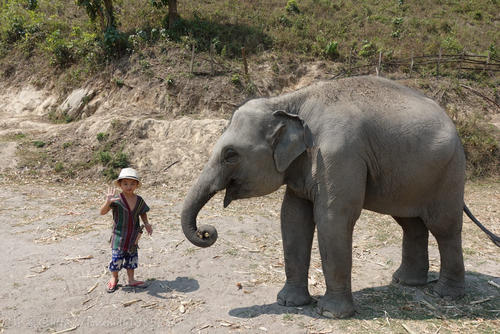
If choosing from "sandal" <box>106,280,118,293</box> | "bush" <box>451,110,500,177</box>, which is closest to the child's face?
"sandal" <box>106,280,118,293</box>

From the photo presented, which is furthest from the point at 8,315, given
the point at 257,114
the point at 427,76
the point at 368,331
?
the point at 427,76

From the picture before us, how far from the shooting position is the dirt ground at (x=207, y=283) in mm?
3971

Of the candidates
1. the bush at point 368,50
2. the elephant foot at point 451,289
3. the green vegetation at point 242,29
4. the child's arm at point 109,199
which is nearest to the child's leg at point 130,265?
the child's arm at point 109,199

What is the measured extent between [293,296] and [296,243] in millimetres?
526

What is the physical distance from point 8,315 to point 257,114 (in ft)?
9.98

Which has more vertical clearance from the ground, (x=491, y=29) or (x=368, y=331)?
(x=491, y=29)

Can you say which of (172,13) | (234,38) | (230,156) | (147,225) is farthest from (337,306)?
(172,13)

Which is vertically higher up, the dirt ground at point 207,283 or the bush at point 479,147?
the bush at point 479,147

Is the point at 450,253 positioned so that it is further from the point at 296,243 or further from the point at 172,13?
the point at 172,13

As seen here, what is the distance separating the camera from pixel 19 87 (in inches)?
704

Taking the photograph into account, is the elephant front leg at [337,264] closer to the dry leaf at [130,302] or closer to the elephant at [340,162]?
the elephant at [340,162]

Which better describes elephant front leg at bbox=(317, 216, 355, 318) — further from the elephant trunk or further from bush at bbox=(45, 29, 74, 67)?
bush at bbox=(45, 29, 74, 67)

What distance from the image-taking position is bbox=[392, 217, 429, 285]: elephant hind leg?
16.0 feet

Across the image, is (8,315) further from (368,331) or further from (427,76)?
(427,76)
